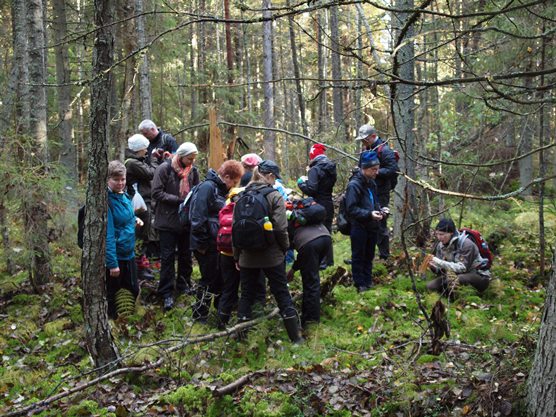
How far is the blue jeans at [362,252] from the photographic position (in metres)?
7.48

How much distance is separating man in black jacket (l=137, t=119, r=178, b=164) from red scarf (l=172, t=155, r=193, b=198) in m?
1.14

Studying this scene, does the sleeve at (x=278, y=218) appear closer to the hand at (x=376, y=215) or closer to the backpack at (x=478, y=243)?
the hand at (x=376, y=215)

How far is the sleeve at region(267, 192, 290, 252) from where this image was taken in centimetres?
571

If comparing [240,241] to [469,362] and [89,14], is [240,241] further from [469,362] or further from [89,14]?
[89,14]

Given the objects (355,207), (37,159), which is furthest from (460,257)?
(37,159)

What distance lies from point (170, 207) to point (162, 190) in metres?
0.28

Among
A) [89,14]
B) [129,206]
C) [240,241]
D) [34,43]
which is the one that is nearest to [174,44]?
[89,14]

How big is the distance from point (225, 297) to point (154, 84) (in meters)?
17.7

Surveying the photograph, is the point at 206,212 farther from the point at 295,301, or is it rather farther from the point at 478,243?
the point at 478,243

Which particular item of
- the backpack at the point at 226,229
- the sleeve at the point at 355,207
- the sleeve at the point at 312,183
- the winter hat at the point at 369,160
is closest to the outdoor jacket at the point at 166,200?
the backpack at the point at 226,229

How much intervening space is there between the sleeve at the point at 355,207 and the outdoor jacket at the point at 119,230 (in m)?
3.15

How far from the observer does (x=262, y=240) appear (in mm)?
5602

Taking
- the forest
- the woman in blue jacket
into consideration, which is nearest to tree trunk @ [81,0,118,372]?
the forest

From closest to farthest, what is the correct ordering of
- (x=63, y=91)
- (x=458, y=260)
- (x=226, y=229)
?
(x=226, y=229) < (x=458, y=260) < (x=63, y=91)
